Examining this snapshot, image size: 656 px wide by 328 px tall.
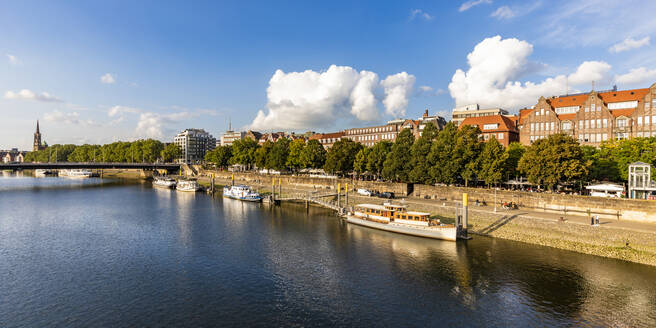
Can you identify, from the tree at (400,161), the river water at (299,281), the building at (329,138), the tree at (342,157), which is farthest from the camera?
the building at (329,138)

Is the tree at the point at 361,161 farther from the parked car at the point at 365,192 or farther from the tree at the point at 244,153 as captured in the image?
the tree at the point at 244,153

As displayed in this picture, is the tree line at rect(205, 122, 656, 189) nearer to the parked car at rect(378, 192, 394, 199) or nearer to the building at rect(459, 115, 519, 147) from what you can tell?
the parked car at rect(378, 192, 394, 199)

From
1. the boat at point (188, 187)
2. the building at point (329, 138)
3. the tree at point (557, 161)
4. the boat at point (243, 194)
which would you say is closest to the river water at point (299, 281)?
the tree at point (557, 161)

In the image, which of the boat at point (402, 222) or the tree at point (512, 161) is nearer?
the boat at point (402, 222)

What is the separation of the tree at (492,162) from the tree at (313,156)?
207ft

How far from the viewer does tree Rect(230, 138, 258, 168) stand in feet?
522

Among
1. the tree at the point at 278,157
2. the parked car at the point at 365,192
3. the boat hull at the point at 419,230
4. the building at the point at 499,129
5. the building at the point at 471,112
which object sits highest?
the building at the point at 471,112

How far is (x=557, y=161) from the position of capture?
205 ft

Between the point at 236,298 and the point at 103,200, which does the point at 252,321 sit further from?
the point at 103,200

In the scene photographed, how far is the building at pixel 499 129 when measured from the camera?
104250 mm

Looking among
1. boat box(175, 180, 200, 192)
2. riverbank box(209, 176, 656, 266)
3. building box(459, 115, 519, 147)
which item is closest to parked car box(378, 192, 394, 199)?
riverbank box(209, 176, 656, 266)

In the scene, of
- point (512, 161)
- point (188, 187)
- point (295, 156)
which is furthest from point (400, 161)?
point (188, 187)

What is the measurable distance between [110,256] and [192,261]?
464 inches

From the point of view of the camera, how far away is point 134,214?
7456cm
